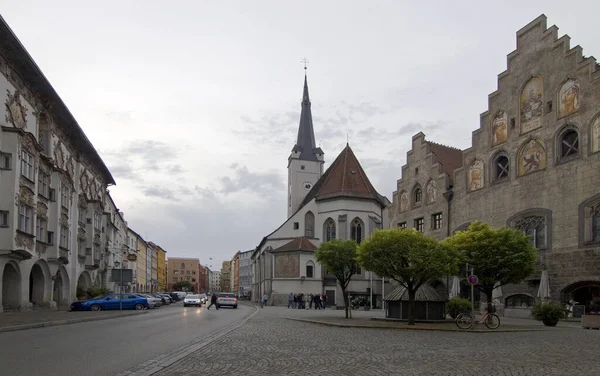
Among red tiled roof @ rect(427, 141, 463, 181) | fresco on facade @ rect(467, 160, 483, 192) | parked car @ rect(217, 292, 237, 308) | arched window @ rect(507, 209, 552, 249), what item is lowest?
parked car @ rect(217, 292, 237, 308)

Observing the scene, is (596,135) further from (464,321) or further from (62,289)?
(62,289)

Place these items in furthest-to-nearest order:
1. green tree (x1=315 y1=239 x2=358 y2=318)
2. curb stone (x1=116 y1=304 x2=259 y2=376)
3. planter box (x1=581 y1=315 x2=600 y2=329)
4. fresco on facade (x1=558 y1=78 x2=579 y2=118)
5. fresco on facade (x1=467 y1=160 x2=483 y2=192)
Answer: fresco on facade (x1=467 y1=160 x2=483 y2=192), green tree (x1=315 y1=239 x2=358 y2=318), fresco on facade (x1=558 y1=78 x2=579 y2=118), planter box (x1=581 y1=315 x2=600 y2=329), curb stone (x1=116 y1=304 x2=259 y2=376)

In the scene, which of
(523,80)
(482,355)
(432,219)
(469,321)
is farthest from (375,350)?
(432,219)

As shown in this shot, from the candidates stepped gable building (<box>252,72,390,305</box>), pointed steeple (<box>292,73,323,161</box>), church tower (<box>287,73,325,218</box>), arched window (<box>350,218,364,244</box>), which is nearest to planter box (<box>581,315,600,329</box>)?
stepped gable building (<box>252,72,390,305</box>)

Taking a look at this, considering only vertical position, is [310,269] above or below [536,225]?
below

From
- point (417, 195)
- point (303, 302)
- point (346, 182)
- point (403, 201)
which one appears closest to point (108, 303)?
point (303, 302)

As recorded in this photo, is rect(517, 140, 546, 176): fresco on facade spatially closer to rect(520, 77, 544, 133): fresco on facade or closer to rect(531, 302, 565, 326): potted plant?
rect(520, 77, 544, 133): fresco on facade

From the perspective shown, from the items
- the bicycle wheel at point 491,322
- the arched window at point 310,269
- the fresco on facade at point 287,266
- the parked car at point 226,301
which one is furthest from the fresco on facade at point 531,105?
the fresco on facade at point 287,266

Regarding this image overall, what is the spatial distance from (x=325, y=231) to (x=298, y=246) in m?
5.42

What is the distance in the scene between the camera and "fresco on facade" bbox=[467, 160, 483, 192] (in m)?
42.8

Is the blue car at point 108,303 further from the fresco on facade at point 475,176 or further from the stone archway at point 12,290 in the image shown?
the fresco on facade at point 475,176

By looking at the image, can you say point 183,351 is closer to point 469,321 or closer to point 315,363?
point 315,363

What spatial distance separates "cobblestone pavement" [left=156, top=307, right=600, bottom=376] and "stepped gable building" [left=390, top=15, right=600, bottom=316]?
16.5 metres

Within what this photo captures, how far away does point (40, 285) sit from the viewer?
127 feet
